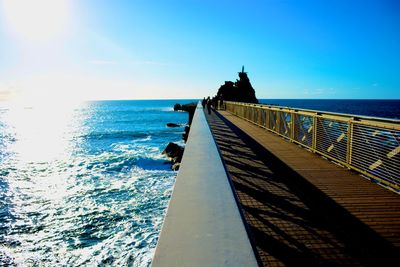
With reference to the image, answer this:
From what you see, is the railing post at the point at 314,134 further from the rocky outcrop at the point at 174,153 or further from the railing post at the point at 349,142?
the rocky outcrop at the point at 174,153

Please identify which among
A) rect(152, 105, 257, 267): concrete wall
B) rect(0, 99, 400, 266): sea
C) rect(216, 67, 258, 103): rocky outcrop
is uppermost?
rect(216, 67, 258, 103): rocky outcrop

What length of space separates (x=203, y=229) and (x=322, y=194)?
3367mm

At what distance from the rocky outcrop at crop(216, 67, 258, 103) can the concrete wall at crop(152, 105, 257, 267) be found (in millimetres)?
67628

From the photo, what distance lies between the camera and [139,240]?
8.32 metres

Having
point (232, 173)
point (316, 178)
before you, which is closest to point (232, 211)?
point (232, 173)

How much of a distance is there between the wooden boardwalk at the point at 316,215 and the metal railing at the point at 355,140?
11.7 inches

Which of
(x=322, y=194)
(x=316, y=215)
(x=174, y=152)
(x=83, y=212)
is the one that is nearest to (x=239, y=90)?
(x=174, y=152)

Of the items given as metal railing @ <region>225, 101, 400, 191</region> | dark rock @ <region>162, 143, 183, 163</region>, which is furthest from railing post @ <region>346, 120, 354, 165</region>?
dark rock @ <region>162, 143, 183, 163</region>

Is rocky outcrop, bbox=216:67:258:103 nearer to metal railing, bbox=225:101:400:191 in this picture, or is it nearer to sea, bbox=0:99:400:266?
sea, bbox=0:99:400:266

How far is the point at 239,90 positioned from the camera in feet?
234

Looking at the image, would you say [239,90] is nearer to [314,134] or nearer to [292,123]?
[292,123]

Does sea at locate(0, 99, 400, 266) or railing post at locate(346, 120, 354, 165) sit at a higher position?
railing post at locate(346, 120, 354, 165)

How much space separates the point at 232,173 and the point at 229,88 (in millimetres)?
67166

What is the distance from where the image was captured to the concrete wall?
5.08 ft
